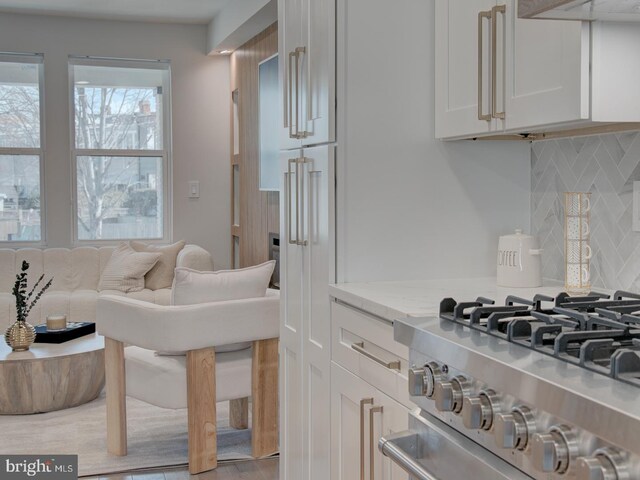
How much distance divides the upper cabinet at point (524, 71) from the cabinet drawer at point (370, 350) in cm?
62

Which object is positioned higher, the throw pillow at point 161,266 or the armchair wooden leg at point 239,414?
the throw pillow at point 161,266

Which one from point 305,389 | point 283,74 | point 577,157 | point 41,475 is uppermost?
point 283,74

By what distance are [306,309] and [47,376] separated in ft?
7.11

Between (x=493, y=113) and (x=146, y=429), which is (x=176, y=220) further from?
(x=493, y=113)

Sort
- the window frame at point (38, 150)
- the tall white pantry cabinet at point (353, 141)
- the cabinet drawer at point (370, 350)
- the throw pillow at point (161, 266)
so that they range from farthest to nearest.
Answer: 1. the window frame at point (38, 150)
2. the throw pillow at point (161, 266)
3. the tall white pantry cabinet at point (353, 141)
4. the cabinet drawer at point (370, 350)

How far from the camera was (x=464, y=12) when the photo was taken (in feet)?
7.47

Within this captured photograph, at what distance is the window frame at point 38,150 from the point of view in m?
6.46

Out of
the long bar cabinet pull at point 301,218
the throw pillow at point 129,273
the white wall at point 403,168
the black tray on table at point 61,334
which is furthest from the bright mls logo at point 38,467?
the throw pillow at point 129,273

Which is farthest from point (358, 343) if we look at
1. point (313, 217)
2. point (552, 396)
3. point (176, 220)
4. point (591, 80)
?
point (176, 220)

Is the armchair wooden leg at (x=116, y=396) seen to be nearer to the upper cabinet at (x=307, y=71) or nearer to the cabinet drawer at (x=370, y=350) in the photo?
the upper cabinet at (x=307, y=71)

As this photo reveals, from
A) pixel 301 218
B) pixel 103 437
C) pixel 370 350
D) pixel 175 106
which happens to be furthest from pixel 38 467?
pixel 175 106

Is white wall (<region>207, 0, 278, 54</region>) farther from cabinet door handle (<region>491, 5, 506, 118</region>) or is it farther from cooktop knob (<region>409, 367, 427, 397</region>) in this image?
cooktop knob (<region>409, 367, 427, 397</region>)

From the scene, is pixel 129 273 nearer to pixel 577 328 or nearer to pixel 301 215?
pixel 301 215

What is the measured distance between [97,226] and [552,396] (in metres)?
6.03
